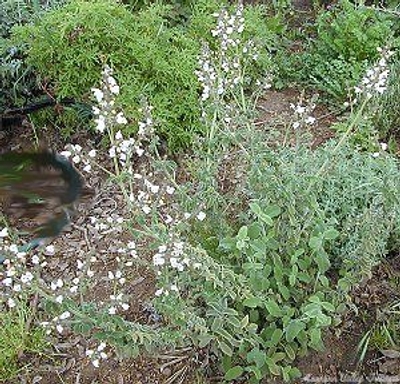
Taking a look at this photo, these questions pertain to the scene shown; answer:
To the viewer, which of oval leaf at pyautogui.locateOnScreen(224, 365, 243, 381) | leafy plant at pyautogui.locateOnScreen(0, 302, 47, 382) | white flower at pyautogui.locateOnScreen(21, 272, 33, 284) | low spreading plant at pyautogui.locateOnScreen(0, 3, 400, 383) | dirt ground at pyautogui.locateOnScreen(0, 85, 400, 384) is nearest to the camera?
white flower at pyautogui.locateOnScreen(21, 272, 33, 284)

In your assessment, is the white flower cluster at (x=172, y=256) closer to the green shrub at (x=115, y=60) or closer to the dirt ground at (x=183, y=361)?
the dirt ground at (x=183, y=361)

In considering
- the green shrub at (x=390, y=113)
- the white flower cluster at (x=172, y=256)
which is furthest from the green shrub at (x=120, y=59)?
the white flower cluster at (x=172, y=256)

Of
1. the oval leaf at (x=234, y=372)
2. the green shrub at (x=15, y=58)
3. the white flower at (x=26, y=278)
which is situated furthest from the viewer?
the green shrub at (x=15, y=58)

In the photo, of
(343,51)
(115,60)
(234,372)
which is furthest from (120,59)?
(234,372)

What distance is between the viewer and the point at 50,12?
4148 millimetres

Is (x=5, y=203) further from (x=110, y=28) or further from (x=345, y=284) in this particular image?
(x=345, y=284)

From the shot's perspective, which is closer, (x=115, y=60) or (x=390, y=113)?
(x=115, y=60)

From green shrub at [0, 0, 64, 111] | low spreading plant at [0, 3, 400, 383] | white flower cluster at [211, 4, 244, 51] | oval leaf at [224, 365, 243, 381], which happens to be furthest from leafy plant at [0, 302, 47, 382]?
green shrub at [0, 0, 64, 111]

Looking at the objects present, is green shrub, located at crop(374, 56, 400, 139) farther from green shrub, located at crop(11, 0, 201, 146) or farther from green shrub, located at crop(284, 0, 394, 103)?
green shrub, located at crop(11, 0, 201, 146)

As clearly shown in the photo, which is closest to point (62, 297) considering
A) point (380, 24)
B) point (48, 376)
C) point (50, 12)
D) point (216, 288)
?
point (216, 288)

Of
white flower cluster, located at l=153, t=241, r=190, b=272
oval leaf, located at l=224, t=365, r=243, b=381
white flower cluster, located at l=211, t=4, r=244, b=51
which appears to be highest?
white flower cluster, located at l=211, t=4, r=244, b=51

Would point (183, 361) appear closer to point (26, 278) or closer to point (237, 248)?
point (237, 248)

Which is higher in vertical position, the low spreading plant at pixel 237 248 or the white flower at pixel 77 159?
the white flower at pixel 77 159

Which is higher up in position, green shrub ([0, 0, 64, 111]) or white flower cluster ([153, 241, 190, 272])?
white flower cluster ([153, 241, 190, 272])
